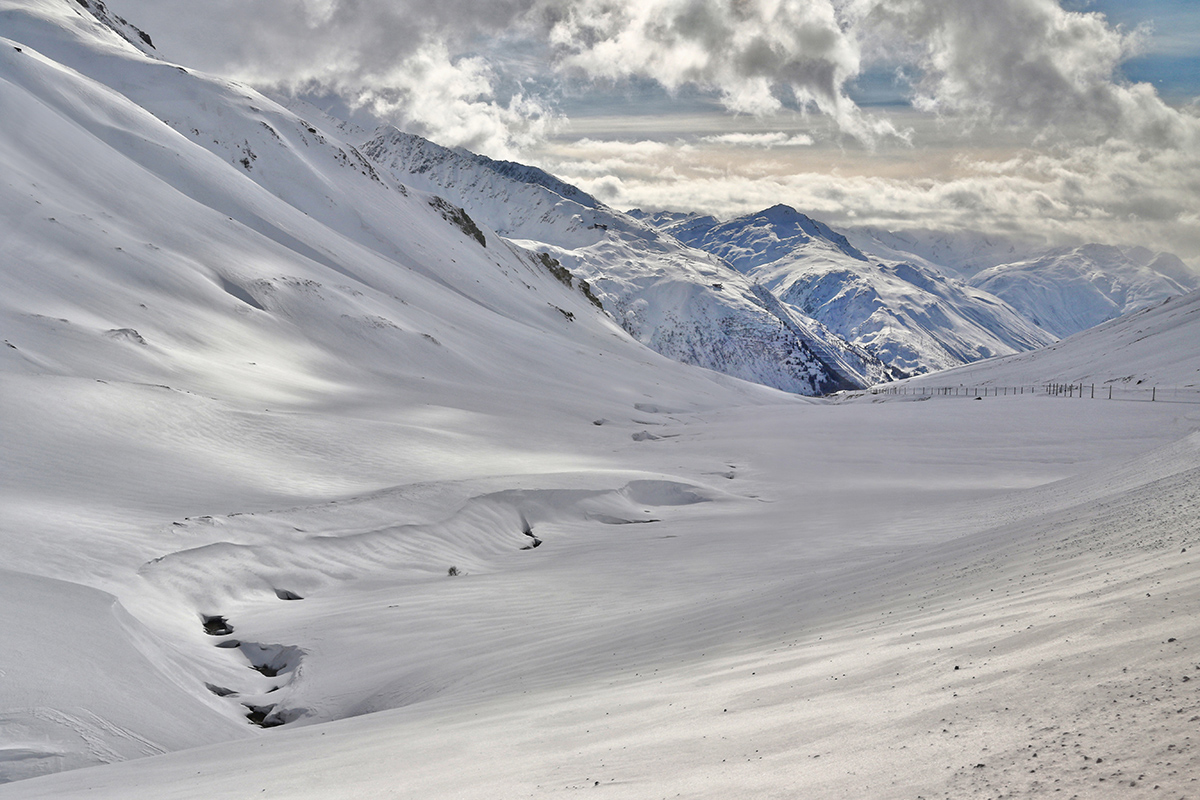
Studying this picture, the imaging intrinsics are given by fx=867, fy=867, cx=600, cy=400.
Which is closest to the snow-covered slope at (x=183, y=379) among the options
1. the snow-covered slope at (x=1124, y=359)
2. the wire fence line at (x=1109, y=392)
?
the wire fence line at (x=1109, y=392)

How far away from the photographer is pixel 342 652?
12.9 metres

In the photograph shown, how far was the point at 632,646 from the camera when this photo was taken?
10.8m

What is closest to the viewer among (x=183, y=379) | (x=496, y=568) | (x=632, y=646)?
(x=632, y=646)

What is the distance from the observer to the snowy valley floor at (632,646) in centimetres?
462

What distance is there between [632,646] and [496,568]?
8.78m

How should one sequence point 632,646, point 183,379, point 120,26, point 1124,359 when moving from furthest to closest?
point 120,26
point 1124,359
point 183,379
point 632,646

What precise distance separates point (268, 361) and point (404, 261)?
43658 millimetres

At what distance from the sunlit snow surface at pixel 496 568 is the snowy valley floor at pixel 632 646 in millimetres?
45

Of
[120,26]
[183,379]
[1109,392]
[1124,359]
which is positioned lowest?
[183,379]

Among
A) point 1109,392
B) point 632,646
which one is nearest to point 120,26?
point 1109,392

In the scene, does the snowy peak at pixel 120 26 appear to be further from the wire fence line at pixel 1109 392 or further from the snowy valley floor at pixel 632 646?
the snowy valley floor at pixel 632 646

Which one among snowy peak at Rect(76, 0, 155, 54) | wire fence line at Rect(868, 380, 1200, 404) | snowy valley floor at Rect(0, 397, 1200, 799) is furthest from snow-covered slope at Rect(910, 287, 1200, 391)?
snowy peak at Rect(76, 0, 155, 54)

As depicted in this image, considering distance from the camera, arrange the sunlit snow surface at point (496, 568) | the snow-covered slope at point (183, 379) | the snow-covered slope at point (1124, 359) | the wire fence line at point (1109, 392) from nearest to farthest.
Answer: the sunlit snow surface at point (496, 568), the snow-covered slope at point (183, 379), the wire fence line at point (1109, 392), the snow-covered slope at point (1124, 359)

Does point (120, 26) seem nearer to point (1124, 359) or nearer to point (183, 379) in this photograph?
point (183, 379)
